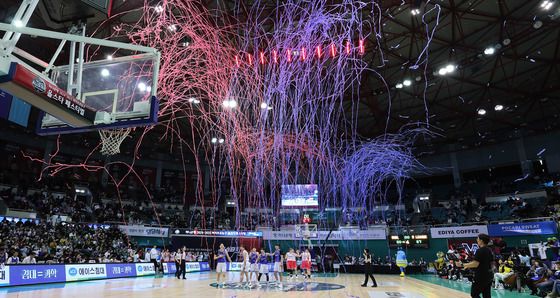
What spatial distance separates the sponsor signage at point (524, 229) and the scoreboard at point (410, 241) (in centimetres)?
449

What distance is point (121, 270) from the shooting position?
1817cm

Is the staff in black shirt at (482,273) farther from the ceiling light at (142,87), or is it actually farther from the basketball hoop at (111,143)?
the basketball hoop at (111,143)

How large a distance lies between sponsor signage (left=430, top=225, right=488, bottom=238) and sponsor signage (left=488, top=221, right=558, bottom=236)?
0.64m

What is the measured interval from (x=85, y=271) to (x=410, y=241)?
857 inches

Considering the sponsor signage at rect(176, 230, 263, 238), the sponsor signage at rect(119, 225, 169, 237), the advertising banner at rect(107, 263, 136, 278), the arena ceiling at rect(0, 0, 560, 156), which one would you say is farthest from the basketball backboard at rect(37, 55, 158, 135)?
the sponsor signage at rect(176, 230, 263, 238)

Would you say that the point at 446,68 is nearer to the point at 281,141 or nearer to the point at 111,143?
the point at 281,141

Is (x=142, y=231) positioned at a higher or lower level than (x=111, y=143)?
lower

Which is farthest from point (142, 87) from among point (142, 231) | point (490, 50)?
point (142, 231)

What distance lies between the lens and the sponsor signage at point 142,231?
90.8 ft

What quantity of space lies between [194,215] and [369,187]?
1854 centimetres

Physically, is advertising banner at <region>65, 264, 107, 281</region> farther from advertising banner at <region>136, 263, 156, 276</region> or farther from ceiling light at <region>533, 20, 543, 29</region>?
ceiling light at <region>533, 20, 543, 29</region>

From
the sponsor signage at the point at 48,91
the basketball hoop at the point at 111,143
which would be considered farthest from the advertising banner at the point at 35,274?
the sponsor signage at the point at 48,91

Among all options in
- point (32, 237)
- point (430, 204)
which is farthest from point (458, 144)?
point (32, 237)

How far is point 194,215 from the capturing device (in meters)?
37.4
